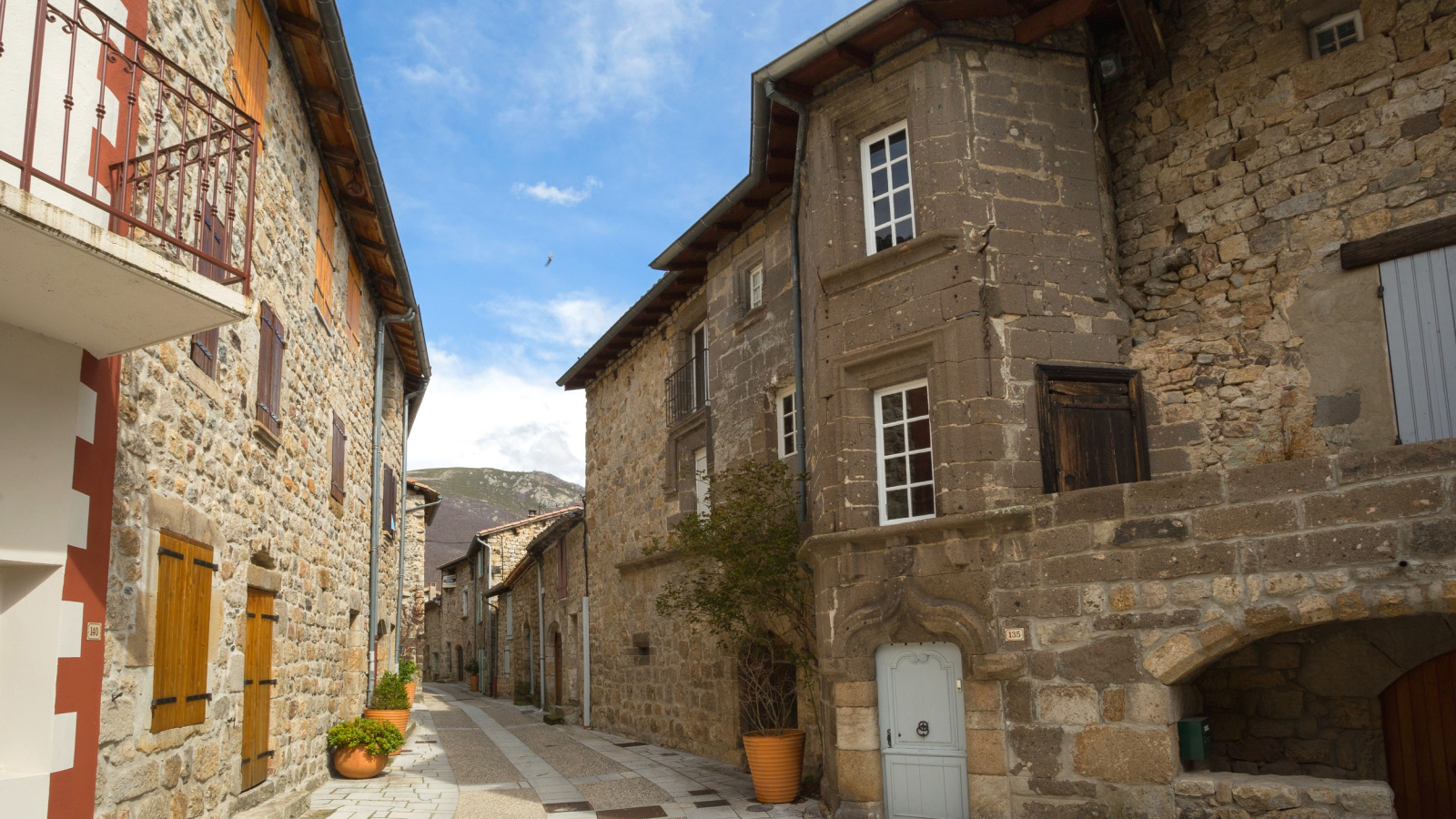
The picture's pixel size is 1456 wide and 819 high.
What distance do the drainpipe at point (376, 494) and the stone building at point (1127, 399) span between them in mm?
6387

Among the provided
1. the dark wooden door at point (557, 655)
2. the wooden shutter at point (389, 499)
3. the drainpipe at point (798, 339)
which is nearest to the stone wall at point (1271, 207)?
the drainpipe at point (798, 339)

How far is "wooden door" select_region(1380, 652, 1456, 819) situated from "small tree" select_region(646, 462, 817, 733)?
4703 millimetres

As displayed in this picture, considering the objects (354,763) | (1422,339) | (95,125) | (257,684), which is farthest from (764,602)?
(95,125)

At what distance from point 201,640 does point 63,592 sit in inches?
73.9

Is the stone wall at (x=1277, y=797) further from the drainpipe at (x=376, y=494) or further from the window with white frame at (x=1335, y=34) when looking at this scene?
the drainpipe at (x=376, y=494)

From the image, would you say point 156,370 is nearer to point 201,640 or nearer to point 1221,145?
point 201,640

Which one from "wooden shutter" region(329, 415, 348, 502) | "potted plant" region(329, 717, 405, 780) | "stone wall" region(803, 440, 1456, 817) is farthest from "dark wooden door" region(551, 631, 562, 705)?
"stone wall" region(803, 440, 1456, 817)

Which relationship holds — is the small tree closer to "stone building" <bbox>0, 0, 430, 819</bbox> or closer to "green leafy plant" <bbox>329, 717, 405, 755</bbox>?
"green leafy plant" <bbox>329, 717, 405, 755</bbox>

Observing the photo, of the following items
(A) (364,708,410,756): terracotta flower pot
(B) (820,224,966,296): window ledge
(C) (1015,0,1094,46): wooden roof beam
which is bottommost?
A: (A) (364,708,410,756): terracotta flower pot

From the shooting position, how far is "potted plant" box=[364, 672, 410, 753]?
40.5ft

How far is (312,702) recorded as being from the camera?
947 cm

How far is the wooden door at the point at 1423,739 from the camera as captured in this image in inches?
278

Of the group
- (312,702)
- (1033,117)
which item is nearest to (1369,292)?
(1033,117)

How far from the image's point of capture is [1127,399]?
830cm
